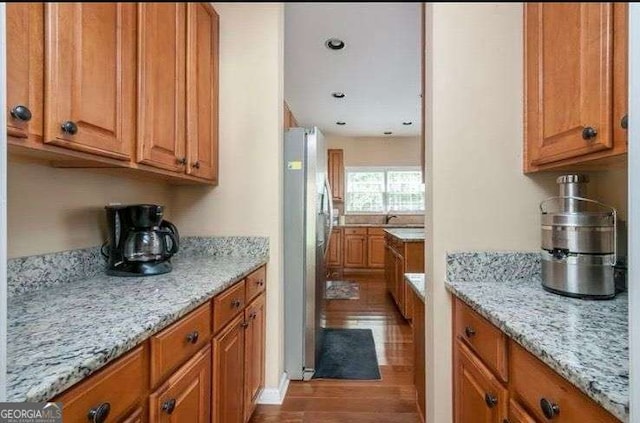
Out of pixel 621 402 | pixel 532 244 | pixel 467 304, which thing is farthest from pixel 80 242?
pixel 532 244

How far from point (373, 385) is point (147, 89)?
2.16 m

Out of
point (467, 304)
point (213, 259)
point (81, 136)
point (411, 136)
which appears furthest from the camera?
point (411, 136)

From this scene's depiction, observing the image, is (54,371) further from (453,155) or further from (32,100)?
(453,155)

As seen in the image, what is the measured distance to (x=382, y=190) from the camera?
22.9ft

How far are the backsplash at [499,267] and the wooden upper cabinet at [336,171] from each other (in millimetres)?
5321

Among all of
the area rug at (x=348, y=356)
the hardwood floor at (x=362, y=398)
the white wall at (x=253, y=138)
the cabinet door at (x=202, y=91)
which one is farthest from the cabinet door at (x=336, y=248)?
the cabinet door at (x=202, y=91)

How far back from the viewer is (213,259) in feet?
6.30

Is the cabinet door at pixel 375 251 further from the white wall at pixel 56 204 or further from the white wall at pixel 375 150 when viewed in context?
the white wall at pixel 56 204

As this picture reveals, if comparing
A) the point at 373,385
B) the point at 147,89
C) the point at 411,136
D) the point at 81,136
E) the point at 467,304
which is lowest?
the point at 373,385

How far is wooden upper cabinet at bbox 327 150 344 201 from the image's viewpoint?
6.70 metres

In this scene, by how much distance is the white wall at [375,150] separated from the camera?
6.84m

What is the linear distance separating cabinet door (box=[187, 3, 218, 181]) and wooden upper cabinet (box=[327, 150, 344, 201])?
4.78m

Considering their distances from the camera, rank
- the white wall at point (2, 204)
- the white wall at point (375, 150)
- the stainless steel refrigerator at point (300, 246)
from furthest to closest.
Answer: the white wall at point (375, 150) → the stainless steel refrigerator at point (300, 246) → the white wall at point (2, 204)

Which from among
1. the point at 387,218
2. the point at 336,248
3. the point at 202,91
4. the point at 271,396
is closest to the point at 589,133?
the point at 202,91
